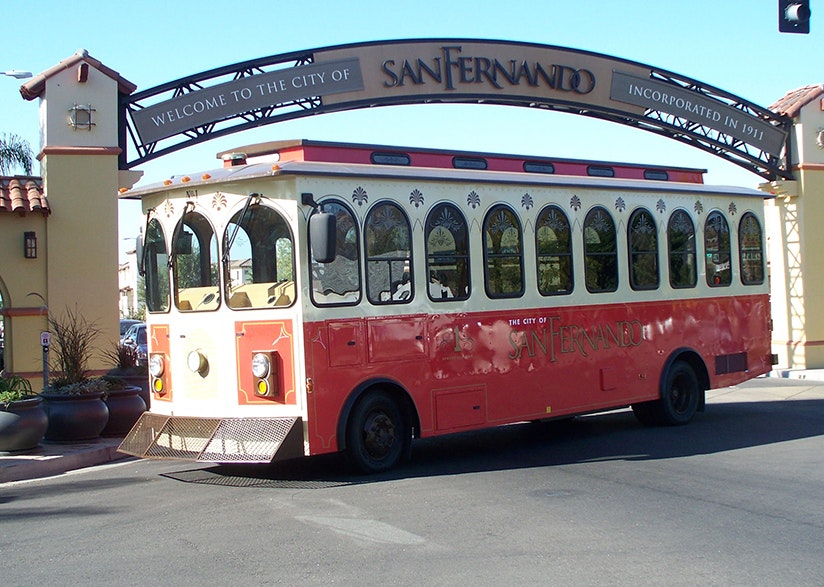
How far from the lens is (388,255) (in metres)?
9.96

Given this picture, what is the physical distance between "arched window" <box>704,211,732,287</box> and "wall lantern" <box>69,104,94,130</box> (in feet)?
31.8

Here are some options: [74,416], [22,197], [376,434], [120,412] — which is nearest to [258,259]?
[376,434]

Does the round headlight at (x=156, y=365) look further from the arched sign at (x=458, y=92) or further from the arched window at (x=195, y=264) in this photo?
the arched sign at (x=458, y=92)

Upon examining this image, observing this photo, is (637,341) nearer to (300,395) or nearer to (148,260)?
(300,395)

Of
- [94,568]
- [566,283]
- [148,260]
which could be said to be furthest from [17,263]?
[94,568]

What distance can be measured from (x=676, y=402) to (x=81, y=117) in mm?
10167

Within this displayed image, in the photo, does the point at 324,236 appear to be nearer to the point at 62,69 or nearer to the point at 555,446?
the point at 555,446

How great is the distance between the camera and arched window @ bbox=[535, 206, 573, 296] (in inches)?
452

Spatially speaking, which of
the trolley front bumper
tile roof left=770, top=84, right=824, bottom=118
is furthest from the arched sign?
the trolley front bumper

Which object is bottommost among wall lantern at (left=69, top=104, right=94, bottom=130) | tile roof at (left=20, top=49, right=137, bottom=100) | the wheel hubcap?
the wheel hubcap

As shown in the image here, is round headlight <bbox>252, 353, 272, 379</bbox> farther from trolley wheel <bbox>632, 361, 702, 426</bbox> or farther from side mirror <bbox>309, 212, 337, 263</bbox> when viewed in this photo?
trolley wheel <bbox>632, 361, 702, 426</bbox>

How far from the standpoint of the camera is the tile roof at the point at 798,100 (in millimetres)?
22469

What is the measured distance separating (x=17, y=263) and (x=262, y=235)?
7551mm

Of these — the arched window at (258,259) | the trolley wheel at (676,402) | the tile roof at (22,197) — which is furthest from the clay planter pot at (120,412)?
the trolley wheel at (676,402)
